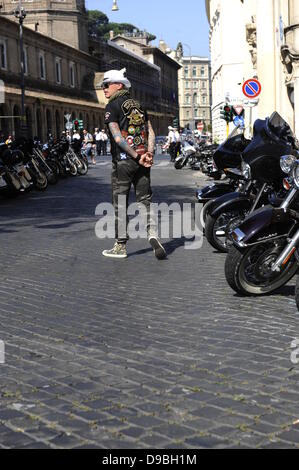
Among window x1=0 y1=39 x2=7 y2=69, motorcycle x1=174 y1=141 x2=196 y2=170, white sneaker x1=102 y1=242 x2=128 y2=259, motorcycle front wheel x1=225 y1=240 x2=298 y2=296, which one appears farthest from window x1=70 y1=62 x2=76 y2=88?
motorcycle front wheel x1=225 y1=240 x2=298 y2=296

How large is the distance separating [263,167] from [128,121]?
1806 millimetres

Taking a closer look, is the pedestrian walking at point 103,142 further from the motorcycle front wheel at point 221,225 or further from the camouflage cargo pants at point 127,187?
the camouflage cargo pants at point 127,187

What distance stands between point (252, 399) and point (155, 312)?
196cm

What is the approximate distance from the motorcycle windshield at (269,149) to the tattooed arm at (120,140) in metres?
1.39

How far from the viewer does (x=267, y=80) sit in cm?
2908

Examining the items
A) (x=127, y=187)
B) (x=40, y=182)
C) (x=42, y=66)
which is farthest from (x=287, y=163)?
(x=42, y=66)

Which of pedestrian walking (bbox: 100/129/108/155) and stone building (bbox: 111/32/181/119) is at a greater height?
stone building (bbox: 111/32/181/119)

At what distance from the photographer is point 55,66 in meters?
77.4

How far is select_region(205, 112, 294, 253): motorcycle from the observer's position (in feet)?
21.1

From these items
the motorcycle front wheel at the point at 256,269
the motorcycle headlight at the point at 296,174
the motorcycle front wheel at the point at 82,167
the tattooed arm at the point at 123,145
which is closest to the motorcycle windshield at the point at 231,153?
the tattooed arm at the point at 123,145

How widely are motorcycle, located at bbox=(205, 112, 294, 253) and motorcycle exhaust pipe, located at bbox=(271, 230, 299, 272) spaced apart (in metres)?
0.56

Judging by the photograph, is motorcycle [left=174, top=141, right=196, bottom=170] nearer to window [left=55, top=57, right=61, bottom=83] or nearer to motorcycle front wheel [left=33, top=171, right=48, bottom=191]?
motorcycle front wheel [left=33, top=171, right=48, bottom=191]

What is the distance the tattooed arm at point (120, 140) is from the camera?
761cm

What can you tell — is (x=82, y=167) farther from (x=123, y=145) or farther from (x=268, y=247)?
(x=268, y=247)
